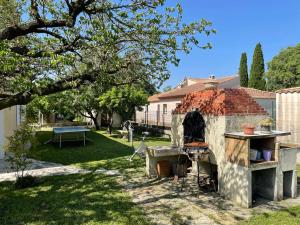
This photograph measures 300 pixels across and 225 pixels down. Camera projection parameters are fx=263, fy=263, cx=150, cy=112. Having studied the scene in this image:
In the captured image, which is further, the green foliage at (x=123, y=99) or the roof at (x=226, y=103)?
the green foliage at (x=123, y=99)

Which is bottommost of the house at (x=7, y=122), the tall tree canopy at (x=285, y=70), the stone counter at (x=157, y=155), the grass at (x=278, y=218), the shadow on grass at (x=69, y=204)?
the shadow on grass at (x=69, y=204)

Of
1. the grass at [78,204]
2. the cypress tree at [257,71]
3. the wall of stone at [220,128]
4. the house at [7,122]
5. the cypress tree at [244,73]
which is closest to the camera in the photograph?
the grass at [78,204]

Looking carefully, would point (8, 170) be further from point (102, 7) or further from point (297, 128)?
point (297, 128)

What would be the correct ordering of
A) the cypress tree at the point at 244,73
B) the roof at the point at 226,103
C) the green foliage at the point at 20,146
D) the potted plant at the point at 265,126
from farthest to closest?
the cypress tree at the point at 244,73 → the green foliage at the point at 20,146 → the roof at the point at 226,103 → the potted plant at the point at 265,126

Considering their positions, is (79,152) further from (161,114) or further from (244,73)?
(244,73)

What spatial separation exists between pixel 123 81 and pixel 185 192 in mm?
4726

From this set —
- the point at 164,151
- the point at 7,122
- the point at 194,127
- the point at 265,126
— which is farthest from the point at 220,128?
the point at 7,122

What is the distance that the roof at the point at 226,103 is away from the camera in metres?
8.34

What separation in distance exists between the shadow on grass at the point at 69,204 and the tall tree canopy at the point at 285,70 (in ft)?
125

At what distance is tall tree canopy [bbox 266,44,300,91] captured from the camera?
39.5 m

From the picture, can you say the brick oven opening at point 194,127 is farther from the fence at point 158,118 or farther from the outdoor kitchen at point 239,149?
the fence at point 158,118

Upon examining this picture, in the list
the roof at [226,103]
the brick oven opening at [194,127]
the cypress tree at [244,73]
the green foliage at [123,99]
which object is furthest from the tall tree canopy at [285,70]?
the brick oven opening at [194,127]

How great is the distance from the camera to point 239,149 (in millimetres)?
7457

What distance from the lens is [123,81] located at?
10.3 m
